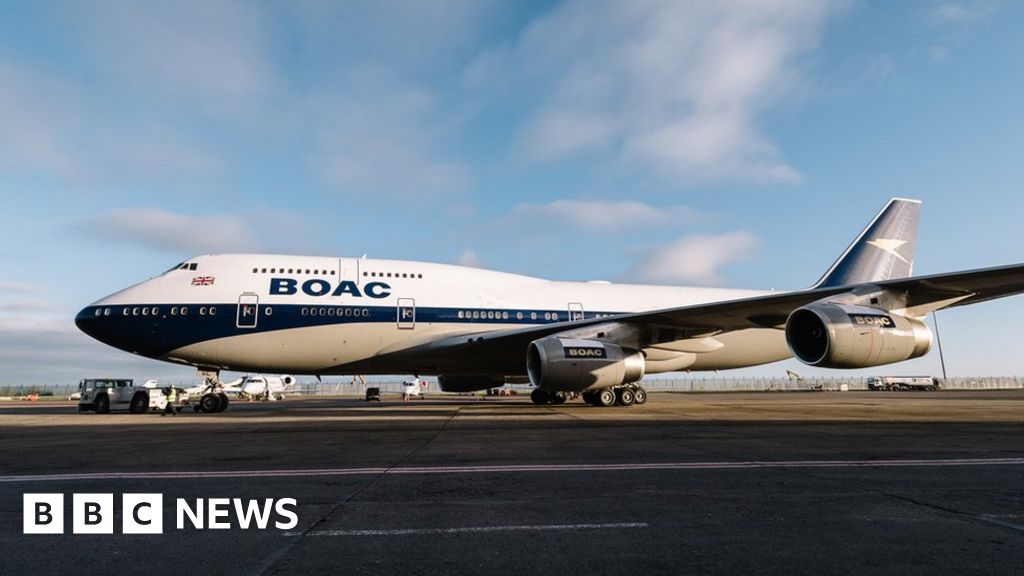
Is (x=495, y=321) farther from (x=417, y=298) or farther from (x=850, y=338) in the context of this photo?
(x=850, y=338)

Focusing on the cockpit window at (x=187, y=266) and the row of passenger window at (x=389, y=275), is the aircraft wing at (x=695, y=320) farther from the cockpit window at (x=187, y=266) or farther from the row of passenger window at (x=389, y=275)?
the cockpit window at (x=187, y=266)

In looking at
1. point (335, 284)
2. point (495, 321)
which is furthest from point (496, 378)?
point (335, 284)

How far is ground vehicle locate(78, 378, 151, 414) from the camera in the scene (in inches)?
895

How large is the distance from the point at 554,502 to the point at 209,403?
17111mm

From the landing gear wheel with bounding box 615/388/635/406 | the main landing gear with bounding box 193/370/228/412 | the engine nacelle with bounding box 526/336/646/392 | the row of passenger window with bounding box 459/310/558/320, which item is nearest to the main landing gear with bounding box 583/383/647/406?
the landing gear wheel with bounding box 615/388/635/406

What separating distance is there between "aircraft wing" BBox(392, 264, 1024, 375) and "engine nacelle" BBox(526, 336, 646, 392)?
1015 mm

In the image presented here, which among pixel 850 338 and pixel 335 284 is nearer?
pixel 850 338

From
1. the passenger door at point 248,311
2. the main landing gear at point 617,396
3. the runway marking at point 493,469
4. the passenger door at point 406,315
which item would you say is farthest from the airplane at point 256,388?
the runway marking at point 493,469

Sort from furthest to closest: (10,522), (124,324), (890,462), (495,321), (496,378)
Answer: (496,378)
(495,321)
(124,324)
(890,462)
(10,522)

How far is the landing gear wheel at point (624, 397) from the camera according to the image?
65.9ft

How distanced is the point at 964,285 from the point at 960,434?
4.22 metres

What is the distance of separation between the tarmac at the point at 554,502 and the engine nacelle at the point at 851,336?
109 inches

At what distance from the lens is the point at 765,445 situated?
828 cm

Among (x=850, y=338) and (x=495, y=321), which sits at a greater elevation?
(x=495, y=321)
